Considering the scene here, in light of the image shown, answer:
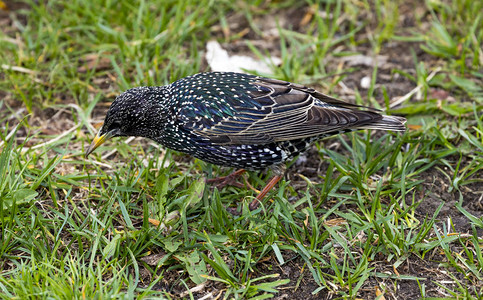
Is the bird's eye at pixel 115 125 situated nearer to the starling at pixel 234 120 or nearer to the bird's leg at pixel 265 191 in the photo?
the starling at pixel 234 120

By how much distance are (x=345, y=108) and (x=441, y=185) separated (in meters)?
1.07

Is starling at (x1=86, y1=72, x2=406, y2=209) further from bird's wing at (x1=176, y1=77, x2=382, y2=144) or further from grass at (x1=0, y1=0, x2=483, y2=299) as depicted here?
grass at (x1=0, y1=0, x2=483, y2=299)

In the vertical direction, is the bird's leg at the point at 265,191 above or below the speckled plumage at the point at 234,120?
below

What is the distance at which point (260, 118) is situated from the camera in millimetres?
4535

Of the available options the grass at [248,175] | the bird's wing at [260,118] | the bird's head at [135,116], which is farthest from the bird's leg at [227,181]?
the bird's head at [135,116]

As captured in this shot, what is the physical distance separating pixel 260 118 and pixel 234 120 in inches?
8.5

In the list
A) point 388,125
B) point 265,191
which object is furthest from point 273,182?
point 388,125

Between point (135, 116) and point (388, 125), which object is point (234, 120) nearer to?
point (135, 116)

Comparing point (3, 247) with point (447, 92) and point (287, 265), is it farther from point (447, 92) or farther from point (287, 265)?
A: point (447, 92)

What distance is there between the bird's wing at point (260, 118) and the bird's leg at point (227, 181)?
526 mm

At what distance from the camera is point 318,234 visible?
14.1 feet

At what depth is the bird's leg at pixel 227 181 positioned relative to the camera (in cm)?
489

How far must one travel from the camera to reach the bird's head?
4.56 metres

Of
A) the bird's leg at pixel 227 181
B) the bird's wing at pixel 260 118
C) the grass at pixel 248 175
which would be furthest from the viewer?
the bird's leg at pixel 227 181
